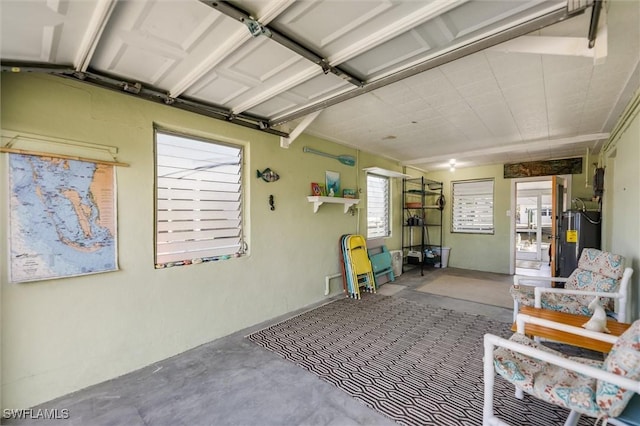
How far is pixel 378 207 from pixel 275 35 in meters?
4.42

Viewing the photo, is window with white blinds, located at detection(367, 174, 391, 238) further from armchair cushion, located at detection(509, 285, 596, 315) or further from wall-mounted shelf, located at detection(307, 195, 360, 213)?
armchair cushion, located at detection(509, 285, 596, 315)

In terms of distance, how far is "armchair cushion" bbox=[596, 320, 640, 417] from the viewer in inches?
47.7

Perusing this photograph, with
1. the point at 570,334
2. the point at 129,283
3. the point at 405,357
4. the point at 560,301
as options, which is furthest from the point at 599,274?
the point at 129,283

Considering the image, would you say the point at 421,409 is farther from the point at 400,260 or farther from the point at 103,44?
the point at 400,260

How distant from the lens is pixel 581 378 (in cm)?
149

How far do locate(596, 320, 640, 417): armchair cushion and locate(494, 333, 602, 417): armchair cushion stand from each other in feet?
0.18

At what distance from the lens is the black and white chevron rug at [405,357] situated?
183cm

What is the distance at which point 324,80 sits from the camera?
2.23m

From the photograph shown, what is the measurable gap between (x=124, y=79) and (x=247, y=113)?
1.14 m

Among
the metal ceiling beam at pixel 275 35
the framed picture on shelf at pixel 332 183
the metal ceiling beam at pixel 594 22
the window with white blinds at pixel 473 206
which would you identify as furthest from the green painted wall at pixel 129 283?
the window with white blinds at pixel 473 206

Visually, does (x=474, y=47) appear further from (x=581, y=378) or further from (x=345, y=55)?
(x=581, y=378)

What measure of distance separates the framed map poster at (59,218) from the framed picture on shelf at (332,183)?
2.71m

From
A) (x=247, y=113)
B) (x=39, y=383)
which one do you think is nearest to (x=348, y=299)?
(x=247, y=113)

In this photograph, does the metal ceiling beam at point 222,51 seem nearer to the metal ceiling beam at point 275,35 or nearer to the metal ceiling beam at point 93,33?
the metal ceiling beam at point 275,35
